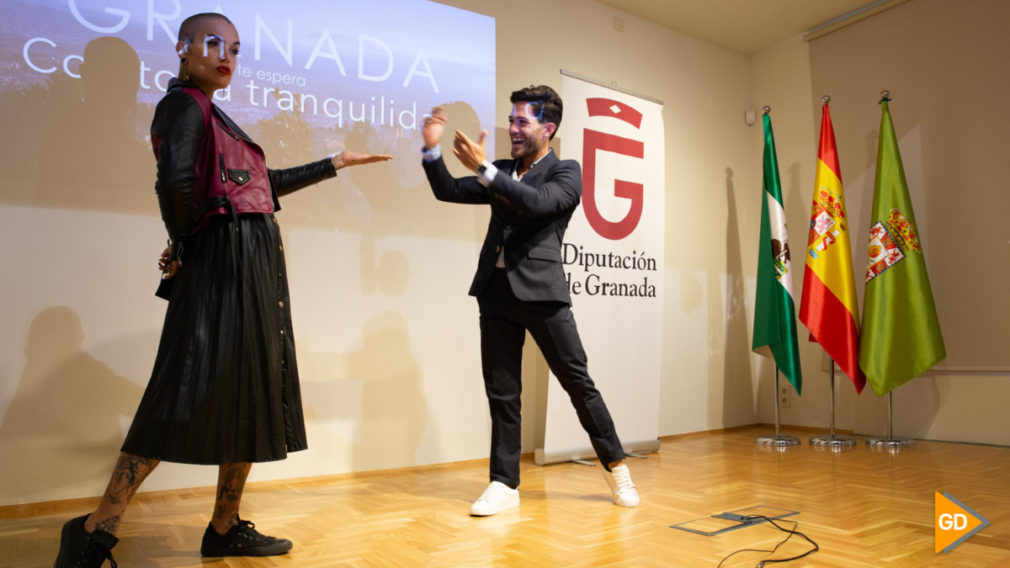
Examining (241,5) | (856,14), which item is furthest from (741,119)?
(241,5)

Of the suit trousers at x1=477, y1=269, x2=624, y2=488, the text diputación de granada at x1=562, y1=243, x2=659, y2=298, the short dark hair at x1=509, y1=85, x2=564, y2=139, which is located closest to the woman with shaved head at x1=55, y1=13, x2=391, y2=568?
the suit trousers at x1=477, y1=269, x2=624, y2=488

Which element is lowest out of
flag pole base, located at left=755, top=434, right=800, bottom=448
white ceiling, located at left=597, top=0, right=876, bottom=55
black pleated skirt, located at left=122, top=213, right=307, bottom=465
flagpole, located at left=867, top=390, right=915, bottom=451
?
flag pole base, located at left=755, top=434, right=800, bottom=448

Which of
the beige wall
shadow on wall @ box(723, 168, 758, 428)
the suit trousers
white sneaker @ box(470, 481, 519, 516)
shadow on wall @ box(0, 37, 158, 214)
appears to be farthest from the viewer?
shadow on wall @ box(723, 168, 758, 428)

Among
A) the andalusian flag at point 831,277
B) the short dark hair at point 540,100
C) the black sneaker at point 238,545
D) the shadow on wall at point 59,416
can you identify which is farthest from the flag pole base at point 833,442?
the shadow on wall at point 59,416

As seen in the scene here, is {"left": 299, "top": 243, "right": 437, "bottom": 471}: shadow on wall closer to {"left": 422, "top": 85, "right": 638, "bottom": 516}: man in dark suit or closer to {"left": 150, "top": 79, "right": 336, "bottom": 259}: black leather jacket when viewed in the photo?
{"left": 422, "top": 85, "right": 638, "bottom": 516}: man in dark suit

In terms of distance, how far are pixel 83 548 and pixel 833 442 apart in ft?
12.8

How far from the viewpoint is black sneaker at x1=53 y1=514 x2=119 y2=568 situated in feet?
5.44

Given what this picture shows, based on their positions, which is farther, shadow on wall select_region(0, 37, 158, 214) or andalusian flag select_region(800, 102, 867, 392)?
andalusian flag select_region(800, 102, 867, 392)

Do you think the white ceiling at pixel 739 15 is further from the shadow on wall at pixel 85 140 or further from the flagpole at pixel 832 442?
the shadow on wall at pixel 85 140

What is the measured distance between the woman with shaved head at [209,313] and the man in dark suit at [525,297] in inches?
30.5

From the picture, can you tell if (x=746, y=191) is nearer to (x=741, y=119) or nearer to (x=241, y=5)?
(x=741, y=119)

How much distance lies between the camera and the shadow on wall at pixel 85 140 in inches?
107

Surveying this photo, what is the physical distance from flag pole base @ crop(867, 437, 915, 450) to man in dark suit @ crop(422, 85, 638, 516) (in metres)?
2.30

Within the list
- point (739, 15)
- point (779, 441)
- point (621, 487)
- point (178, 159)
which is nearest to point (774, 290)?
point (779, 441)
